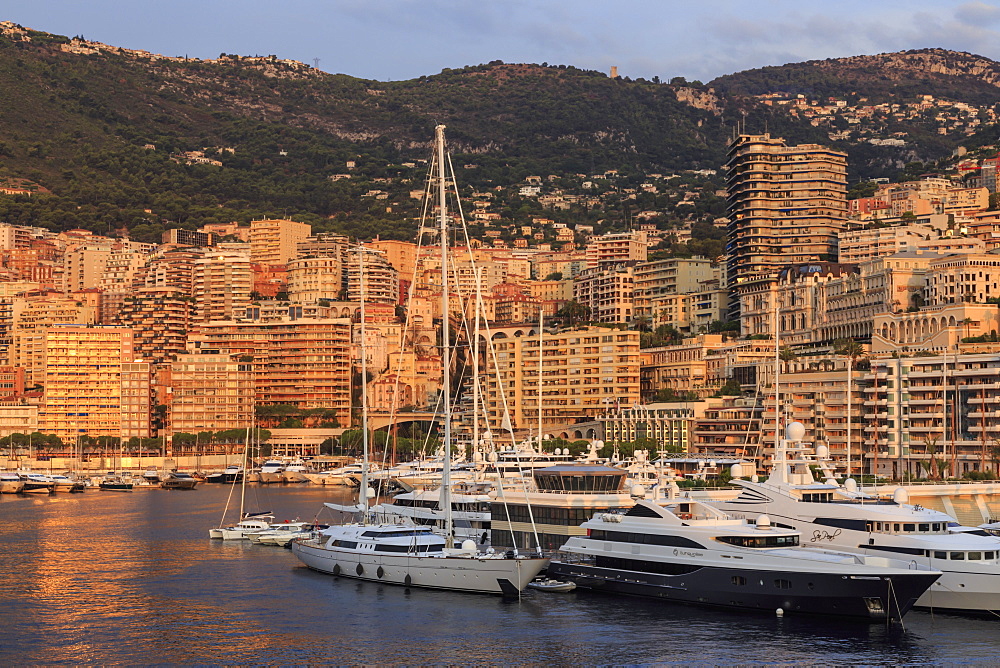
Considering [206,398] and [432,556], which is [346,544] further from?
[206,398]

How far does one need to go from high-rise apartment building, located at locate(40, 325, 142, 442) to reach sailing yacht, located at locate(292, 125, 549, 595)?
392 feet

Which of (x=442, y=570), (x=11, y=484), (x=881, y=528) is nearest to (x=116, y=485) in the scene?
(x=11, y=484)

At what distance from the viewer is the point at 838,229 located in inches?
6850

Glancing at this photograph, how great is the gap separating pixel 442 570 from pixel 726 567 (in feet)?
36.0

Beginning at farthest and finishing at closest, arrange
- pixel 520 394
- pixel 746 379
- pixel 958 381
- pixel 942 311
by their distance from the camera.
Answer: pixel 520 394, pixel 746 379, pixel 942 311, pixel 958 381

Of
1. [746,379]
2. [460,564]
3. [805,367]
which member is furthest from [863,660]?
[746,379]

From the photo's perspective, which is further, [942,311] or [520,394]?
[520,394]

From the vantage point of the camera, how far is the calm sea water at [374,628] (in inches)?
1736

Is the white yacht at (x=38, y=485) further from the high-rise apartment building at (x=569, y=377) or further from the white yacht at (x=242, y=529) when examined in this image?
the white yacht at (x=242, y=529)

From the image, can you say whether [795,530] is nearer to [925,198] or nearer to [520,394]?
[520,394]

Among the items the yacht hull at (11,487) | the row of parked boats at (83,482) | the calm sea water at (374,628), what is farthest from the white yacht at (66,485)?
the calm sea water at (374,628)

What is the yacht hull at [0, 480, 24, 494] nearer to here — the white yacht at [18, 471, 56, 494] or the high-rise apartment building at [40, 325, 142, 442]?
the white yacht at [18, 471, 56, 494]

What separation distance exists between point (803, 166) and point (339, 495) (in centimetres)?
7982

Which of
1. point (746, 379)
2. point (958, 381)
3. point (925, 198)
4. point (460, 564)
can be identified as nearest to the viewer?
point (460, 564)
